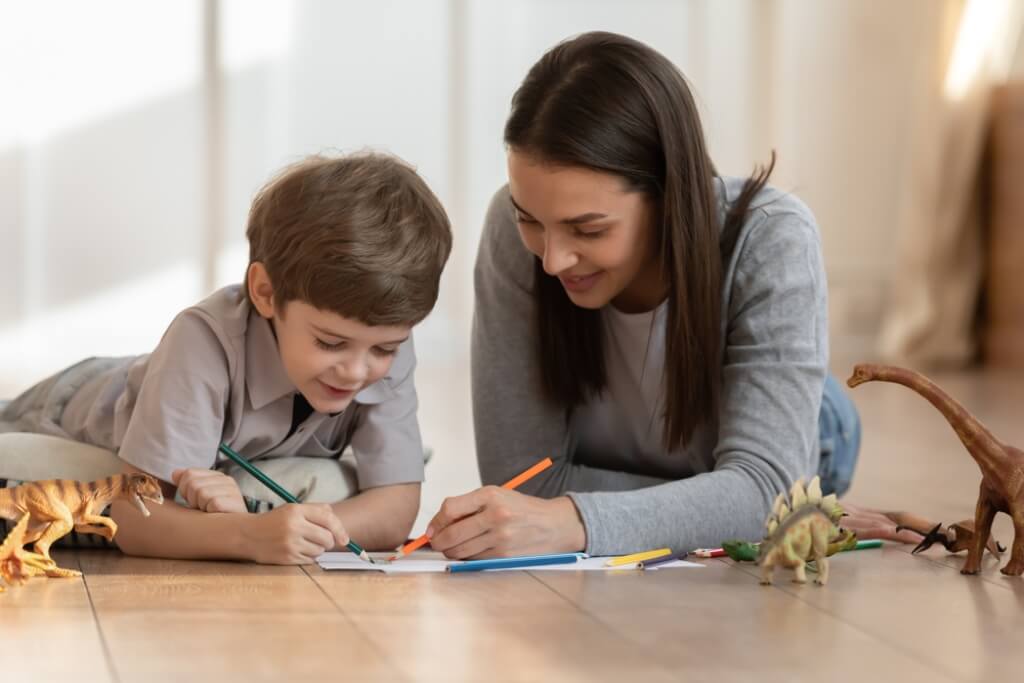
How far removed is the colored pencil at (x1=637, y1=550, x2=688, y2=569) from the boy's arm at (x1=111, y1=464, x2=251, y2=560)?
45 centimetres

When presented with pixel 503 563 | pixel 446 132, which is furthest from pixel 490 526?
pixel 446 132

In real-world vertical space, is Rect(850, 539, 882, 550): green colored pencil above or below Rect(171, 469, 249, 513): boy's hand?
below

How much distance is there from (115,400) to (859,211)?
13.7ft

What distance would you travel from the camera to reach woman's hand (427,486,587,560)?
150cm

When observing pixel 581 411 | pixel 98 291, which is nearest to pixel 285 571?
pixel 581 411

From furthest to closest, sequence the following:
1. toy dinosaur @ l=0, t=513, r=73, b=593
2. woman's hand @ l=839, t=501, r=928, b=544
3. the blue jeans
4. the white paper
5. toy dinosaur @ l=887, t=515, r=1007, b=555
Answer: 1. the blue jeans
2. woman's hand @ l=839, t=501, r=928, b=544
3. toy dinosaur @ l=887, t=515, r=1007, b=555
4. the white paper
5. toy dinosaur @ l=0, t=513, r=73, b=593

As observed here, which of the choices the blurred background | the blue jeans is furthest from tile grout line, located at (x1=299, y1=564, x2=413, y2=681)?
the blurred background

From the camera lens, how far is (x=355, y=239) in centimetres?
157

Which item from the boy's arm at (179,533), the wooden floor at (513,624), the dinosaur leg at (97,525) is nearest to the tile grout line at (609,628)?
the wooden floor at (513,624)

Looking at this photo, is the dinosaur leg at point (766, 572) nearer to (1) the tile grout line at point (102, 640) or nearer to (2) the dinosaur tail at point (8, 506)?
(1) the tile grout line at point (102, 640)

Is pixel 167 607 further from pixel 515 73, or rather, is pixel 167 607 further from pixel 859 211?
pixel 859 211

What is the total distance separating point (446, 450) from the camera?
2.95m

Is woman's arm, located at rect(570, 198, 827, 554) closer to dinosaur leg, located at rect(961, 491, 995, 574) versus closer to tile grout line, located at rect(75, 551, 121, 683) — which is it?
dinosaur leg, located at rect(961, 491, 995, 574)

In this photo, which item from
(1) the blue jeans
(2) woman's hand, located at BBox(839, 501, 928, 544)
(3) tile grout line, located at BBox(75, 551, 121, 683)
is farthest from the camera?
(1) the blue jeans
